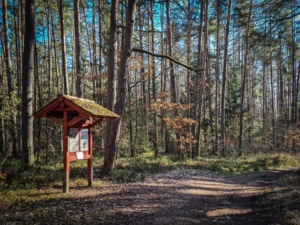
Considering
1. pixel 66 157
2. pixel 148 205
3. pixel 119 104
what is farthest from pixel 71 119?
pixel 148 205

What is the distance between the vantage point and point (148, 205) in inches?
220

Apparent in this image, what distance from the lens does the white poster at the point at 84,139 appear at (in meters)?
6.64

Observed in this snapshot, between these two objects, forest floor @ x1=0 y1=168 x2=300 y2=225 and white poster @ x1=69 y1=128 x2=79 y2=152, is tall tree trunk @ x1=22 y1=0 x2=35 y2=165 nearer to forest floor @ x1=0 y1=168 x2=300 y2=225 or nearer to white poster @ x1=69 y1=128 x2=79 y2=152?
forest floor @ x1=0 y1=168 x2=300 y2=225

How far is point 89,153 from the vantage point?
6.90 metres

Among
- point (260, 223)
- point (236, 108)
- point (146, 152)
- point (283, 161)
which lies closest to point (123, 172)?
point (260, 223)

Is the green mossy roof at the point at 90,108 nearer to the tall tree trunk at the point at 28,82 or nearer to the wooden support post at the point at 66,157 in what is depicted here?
the wooden support post at the point at 66,157

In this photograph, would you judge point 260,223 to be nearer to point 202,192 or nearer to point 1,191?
point 202,192

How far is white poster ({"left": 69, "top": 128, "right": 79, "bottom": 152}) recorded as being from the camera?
6.19 metres

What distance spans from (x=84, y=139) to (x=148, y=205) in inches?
109

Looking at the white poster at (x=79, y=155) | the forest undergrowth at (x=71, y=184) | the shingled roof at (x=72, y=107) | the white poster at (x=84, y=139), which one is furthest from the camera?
the white poster at (x=84, y=139)

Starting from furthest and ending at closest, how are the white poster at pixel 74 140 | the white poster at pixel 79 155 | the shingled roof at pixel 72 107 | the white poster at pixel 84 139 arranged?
the white poster at pixel 84 139 < the white poster at pixel 79 155 < the white poster at pixel 74 140 < the shingled roof at pixel 72 107

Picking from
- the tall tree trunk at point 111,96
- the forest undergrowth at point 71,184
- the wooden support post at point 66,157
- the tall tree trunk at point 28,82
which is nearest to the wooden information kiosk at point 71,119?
the wooden support post at point 66,157

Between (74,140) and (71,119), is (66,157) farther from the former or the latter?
(71,119)

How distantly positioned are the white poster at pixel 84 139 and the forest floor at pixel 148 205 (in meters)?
1.23
